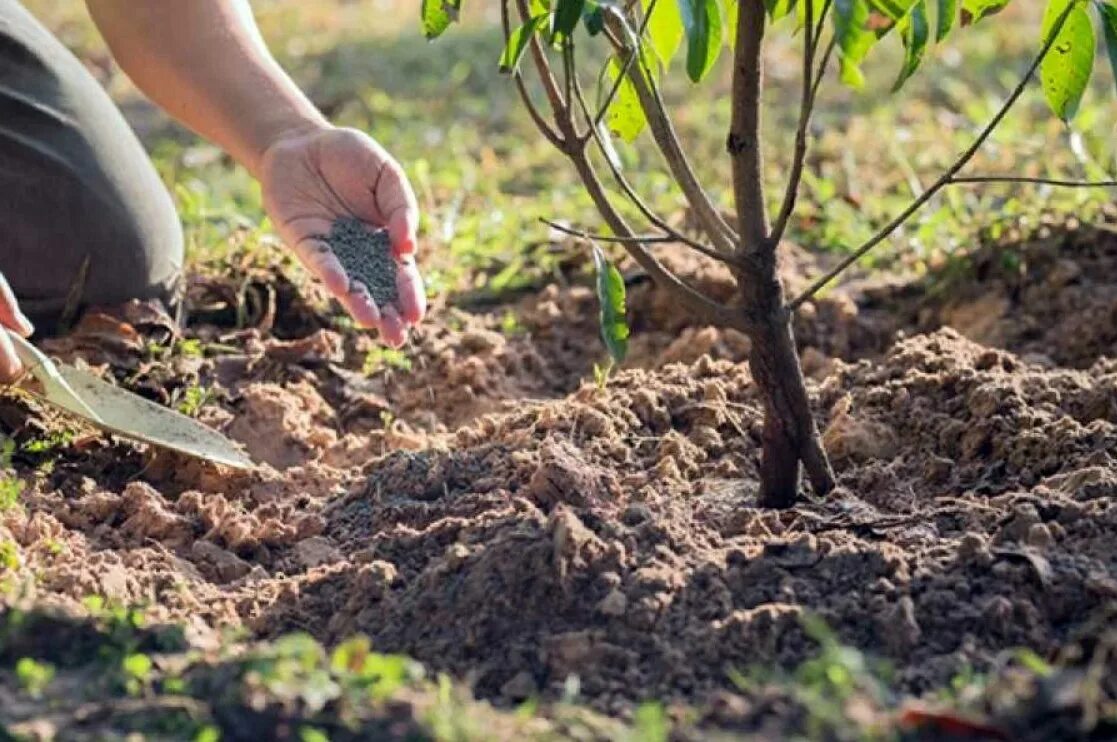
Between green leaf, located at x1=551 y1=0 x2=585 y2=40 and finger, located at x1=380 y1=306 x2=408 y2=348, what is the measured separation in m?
0.93

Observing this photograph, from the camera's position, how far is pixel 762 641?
2.25 m

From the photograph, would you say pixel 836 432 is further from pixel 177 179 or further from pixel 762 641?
→ pixel 177 179

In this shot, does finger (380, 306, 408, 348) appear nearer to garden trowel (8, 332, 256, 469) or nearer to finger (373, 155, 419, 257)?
finger (373, 155, 419, 257)

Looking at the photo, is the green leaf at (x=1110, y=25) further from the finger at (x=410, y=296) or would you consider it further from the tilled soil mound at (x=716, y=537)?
the finger at (x=410, y=296)

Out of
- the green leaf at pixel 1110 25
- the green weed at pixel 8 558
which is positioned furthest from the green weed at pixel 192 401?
the green leaf at pixel 1110 25

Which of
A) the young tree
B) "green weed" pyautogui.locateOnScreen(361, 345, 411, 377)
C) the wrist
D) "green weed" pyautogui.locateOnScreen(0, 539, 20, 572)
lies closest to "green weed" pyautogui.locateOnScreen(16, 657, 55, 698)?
"green weed" pyautogui.locateOnScreen(0, 539, 20, 572)

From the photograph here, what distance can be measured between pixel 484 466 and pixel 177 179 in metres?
2.58

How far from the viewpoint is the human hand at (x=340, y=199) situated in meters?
3.13

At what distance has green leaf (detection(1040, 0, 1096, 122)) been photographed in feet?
8.08

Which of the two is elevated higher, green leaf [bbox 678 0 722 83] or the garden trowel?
green leaf [bbox 678 0 722 83]

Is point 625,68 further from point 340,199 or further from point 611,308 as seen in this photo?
point 340,199

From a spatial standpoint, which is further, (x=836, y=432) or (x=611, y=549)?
(x=836, y=432)

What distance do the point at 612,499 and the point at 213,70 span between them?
1.28m

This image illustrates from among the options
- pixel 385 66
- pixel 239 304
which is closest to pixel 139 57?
pixel 239 304
